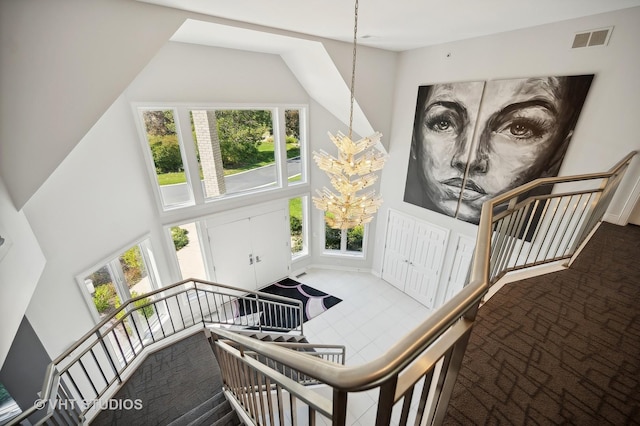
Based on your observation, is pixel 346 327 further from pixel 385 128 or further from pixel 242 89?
pixel 242 89

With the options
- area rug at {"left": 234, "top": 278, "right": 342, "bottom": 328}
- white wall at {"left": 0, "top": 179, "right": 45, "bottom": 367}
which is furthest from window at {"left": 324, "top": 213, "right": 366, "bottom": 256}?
white wall at {"left": 0, "top": 179, "right": 45, "bottom": 367}

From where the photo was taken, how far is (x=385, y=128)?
543 cm

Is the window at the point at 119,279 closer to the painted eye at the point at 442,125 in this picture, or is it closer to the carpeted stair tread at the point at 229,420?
the carpeted stair tread at the point at 229,420

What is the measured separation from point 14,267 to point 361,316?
5.23 meters

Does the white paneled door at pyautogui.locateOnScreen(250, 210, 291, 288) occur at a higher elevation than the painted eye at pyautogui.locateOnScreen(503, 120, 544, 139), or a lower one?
lower

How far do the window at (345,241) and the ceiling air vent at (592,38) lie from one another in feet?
A: 16.1

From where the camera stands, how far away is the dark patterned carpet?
4.34 ft

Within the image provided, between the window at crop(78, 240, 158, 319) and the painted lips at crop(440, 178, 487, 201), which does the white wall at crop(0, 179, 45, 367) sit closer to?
the window at crop(78, 240, 158, 319)

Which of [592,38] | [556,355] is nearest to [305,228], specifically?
[556,355]

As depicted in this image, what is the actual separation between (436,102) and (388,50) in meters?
1.33

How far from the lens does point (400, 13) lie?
9.41 ft

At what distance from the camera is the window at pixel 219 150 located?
4344 mm

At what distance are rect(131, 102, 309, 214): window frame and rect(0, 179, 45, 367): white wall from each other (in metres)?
2.09

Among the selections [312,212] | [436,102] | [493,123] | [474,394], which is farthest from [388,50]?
[474,394]
